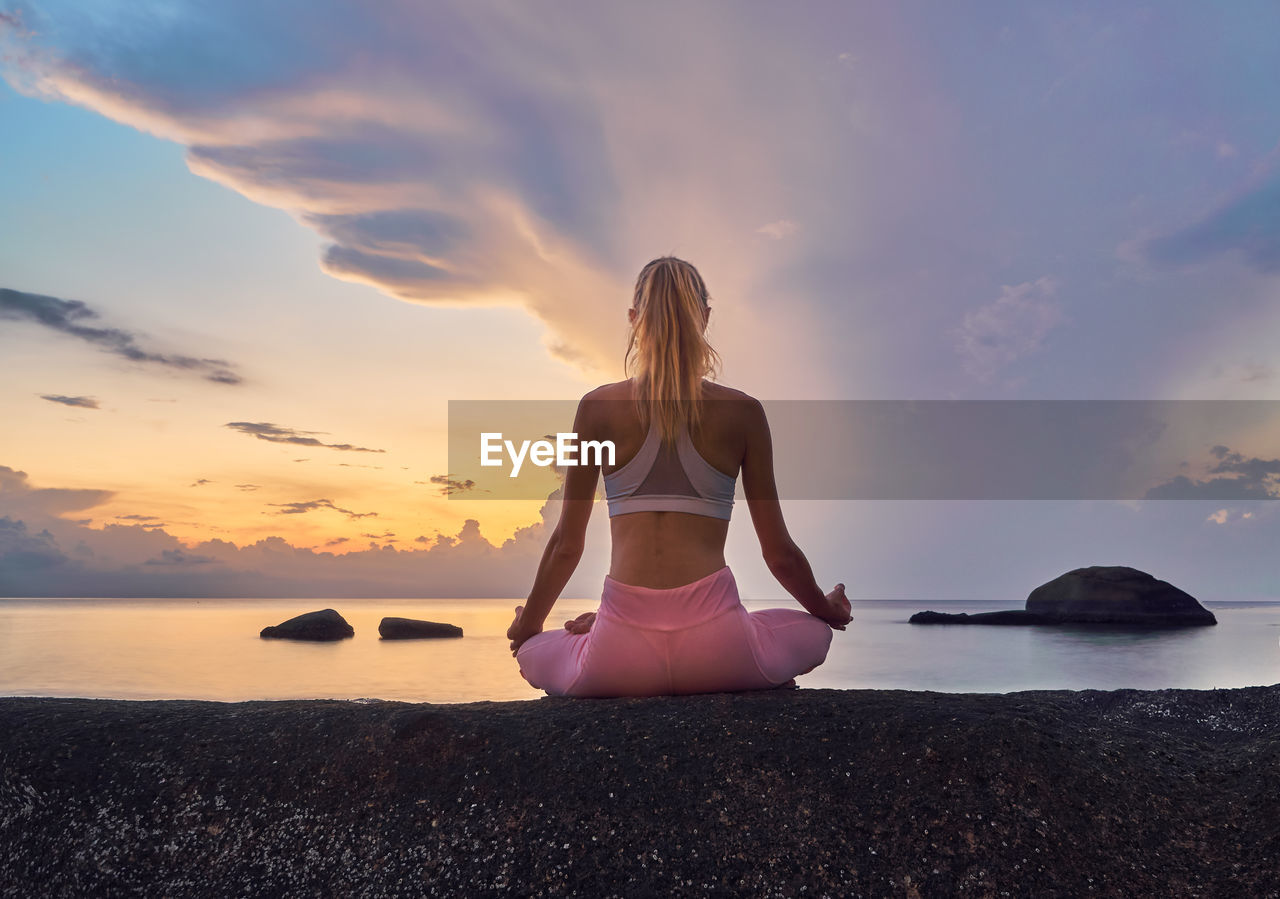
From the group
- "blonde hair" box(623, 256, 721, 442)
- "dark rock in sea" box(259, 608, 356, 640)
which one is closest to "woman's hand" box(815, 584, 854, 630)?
"blonde hair" box(623, 256, 721, 442)

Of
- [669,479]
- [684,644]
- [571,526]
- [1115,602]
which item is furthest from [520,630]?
[1115,602]

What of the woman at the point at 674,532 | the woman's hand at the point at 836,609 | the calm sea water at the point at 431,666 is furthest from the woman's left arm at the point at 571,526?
the calm sea water at the point at 431,666

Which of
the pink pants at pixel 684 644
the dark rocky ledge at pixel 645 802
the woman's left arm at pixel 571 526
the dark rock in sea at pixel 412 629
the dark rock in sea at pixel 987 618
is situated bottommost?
the dark rock in sea at pixel 987 618

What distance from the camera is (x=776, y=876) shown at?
2105 mm

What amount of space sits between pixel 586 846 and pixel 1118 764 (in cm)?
185

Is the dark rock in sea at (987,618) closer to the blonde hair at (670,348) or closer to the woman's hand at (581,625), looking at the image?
the woman's hand at (581,625)

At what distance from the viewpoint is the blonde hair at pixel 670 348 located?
2.95m

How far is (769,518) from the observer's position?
3055 mm

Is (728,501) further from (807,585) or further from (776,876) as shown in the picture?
(776,876)

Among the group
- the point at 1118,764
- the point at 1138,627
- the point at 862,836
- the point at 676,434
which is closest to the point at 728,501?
the point at 676,434

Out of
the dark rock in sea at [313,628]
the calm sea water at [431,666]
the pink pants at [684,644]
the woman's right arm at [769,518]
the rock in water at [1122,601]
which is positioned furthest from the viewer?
the rock in water at [1122,601]

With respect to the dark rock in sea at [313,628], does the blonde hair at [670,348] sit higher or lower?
higher

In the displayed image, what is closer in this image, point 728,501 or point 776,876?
point 776,876

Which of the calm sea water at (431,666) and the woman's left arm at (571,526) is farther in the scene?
the calm sea water at (431,666)
